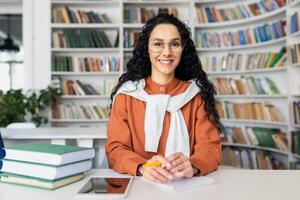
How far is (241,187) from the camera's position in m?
1.06

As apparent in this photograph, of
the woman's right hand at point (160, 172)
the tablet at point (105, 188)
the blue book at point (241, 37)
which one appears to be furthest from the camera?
the blue book at point (241, 37)

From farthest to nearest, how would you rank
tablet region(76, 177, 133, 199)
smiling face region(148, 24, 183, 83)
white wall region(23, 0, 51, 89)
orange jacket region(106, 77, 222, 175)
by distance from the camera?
white wall region(23, 0, 51, 89) → smiling face region(148, 24, 183, 83) → orange jacket region(106, 77, 222, 175) → tablet region(76, 177, 133, 199)

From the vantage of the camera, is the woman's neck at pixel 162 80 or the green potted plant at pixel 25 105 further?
the green potted plant at pixel 25 105

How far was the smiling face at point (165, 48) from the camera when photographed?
162 cm

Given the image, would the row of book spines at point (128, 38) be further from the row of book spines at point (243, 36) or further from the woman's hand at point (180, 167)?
the woman's hand at point (180, 167)

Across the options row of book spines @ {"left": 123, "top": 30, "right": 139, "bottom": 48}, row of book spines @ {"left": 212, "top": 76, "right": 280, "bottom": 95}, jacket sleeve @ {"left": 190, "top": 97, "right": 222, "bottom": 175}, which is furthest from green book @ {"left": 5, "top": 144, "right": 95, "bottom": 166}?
row of book spines @ {"left": 123, "top": 30, "right": 139, "bottom": 48}

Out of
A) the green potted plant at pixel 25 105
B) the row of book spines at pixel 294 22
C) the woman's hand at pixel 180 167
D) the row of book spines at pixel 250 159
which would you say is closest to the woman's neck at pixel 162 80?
the woman's hand at pixel 180 167

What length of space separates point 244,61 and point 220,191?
3.70 meters

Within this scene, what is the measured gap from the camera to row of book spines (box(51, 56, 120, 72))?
488 cm

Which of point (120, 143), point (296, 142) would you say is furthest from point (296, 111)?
point (120, 143)

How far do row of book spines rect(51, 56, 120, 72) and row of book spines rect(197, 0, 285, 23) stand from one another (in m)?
1.30

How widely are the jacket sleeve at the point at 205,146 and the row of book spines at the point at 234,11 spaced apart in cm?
306

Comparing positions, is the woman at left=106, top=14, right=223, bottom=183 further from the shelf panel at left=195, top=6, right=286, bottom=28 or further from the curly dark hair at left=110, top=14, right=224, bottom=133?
the shelf panel at left=195, top=6, right=286, bottom=28

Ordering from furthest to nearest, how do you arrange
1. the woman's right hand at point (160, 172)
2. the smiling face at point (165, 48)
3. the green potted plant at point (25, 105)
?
the green potted plant at point (25, 105)
the smiling face at point (165, 48)
the woman's right hand at point (160, 172)
